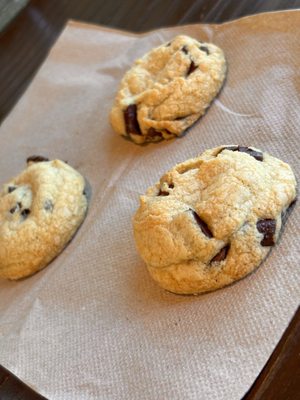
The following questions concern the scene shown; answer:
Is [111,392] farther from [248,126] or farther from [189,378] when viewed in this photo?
[248,126]

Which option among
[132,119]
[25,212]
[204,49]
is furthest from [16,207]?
[204,49]

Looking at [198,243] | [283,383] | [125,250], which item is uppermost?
[198,243]

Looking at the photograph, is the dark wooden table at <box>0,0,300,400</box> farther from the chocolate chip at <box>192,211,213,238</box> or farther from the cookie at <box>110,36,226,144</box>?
the chocolate chip at <box>192,211,213,238</box>

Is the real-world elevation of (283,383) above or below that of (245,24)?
below

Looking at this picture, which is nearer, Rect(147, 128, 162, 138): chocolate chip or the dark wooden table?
Rect(147, 128, 162, 138): chocolate chip

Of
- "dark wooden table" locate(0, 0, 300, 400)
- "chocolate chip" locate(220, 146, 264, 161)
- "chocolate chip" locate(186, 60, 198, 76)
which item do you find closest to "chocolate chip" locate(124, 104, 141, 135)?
"chocolate chip" locate(186, 60, 198, 76)

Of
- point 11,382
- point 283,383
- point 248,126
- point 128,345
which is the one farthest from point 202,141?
point 11,382

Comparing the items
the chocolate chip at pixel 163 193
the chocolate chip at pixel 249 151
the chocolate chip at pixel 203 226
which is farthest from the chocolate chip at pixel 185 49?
the chocolate chip at pixel 203 226

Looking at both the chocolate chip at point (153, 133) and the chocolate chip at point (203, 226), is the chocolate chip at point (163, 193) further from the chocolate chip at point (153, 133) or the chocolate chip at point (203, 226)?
the chocolate chip at point (153, 133)
